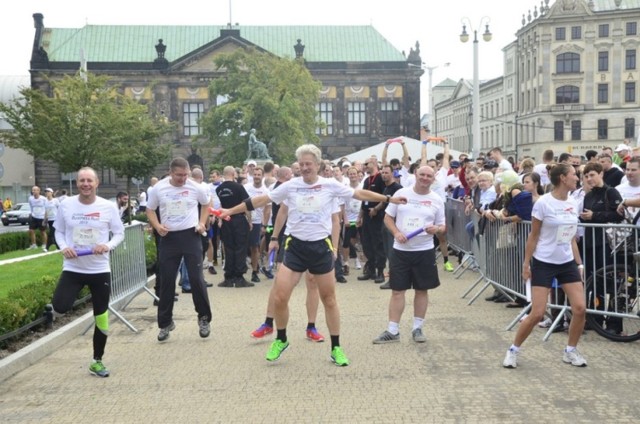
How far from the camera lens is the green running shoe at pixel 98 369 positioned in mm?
7559

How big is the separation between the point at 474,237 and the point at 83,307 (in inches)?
239

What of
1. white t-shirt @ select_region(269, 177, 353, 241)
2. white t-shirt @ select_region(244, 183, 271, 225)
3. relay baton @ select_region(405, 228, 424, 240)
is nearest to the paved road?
relay baton @ select_region(405, 228, 424, 240)

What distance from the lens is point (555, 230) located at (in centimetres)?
748

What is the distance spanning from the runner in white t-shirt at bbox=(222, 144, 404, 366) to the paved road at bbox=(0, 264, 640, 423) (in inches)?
16.6

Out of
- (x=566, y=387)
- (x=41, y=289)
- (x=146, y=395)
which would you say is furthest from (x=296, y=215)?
(x=41, y=289)

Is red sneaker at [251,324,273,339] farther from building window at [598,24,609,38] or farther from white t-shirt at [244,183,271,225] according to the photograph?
building window at [598,24,609,38]

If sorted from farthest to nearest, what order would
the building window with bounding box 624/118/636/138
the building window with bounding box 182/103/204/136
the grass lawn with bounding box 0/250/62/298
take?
the building window with bounding box 624/118/636/138 → the building window with bounding box 182/103/204/136 → the grass lawn with bounding box 0/250/62/298

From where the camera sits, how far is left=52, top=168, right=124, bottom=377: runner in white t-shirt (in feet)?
24.7

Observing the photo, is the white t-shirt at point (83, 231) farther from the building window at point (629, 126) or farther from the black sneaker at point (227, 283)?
the building window at point (629, 126)

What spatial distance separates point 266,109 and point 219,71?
18.9 meters

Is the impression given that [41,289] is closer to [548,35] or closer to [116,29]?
[116,29]

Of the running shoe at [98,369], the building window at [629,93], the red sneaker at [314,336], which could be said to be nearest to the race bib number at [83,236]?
the running shoe at [98,369]

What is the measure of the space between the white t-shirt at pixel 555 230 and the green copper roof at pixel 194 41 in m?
67.2

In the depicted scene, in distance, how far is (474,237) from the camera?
42.2 ft
